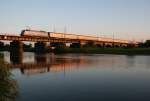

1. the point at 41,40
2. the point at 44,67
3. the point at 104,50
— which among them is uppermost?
the point at 41,40

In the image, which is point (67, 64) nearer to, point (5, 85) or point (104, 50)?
point (5, 85)

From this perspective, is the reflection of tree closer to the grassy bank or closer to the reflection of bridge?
the reflection of bridge

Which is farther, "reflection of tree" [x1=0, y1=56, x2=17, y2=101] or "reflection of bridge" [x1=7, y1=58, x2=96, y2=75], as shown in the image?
"reflection of bridge" [x1=7, y1=58, x2=96, y2=75]

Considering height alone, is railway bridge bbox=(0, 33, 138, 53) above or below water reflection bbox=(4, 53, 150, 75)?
above

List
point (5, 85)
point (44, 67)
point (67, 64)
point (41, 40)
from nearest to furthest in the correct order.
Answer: point (5, 85) → point (44, 67) → point (67, 64) → point (41, 40)

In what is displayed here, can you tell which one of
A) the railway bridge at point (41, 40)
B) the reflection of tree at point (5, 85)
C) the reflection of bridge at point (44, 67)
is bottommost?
the reflection of bridge at point (44, 67)

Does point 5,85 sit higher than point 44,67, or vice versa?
point 5,85

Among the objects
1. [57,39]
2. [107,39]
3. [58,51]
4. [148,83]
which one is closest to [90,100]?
[148,83]

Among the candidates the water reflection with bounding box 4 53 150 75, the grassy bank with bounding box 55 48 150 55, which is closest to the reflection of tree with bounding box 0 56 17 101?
the water reflection with bounding box 4 53 150 75

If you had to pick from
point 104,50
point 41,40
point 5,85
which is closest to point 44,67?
point 5,85

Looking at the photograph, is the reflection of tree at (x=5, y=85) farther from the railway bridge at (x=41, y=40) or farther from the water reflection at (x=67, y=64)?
the railway bridge at (x=41, y=40)

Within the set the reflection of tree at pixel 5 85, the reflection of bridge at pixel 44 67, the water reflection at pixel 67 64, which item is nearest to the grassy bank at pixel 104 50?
the water reflection at pixel 67 64

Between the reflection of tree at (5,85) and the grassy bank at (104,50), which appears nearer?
the reflection of tree at (5,85)

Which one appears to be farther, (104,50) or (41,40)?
(104,50)
